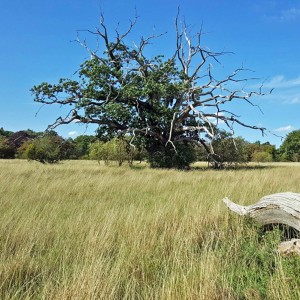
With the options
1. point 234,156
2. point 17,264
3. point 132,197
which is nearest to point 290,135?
point 234,156

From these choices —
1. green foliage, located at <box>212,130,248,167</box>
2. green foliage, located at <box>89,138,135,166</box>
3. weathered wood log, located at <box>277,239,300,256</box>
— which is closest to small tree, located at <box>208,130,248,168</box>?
green foliage, located at <box>212,130,248,167</box>

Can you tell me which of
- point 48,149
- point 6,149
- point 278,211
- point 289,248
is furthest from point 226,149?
point 6,149

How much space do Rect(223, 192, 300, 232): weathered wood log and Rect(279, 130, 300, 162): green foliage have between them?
78.9 m

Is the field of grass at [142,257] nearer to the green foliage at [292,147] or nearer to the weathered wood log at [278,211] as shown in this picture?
the weathered wood log at [278,211]

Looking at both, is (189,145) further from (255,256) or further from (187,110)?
(255,256)

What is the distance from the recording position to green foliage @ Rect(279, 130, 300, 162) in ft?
259

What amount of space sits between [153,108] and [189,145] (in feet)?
18.7

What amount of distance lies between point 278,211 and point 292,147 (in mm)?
82662

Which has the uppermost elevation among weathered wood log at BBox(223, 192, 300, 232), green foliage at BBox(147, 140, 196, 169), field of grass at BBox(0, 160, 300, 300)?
green foliage at BBox(147, 140, 196, 169)

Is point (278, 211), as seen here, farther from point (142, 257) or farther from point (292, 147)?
point (292, 147)

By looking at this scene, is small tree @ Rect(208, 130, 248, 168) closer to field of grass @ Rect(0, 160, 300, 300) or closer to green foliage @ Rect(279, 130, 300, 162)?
field of grass @ Rect(0, 160, 300, 300)

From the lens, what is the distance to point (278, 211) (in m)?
5.22

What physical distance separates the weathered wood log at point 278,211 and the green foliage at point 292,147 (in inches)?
3106

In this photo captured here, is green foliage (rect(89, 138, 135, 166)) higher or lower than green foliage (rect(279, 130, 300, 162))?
lower
